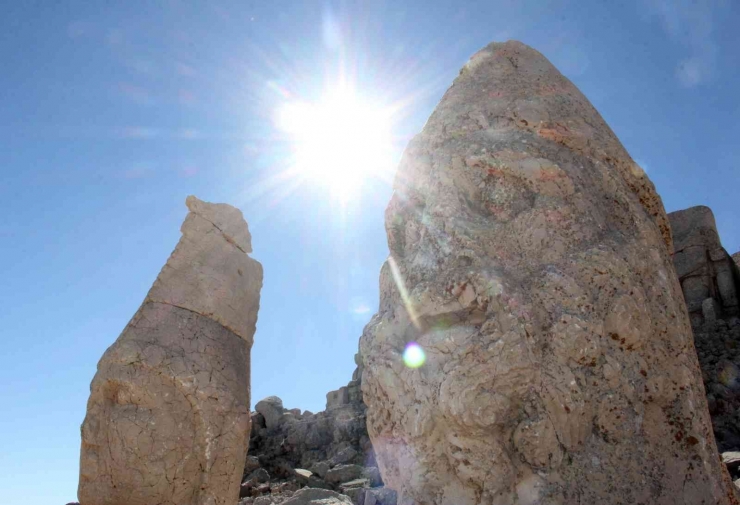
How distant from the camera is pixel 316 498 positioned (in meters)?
6.82

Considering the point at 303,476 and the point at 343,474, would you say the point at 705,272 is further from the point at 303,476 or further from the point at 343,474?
the point at 303,476

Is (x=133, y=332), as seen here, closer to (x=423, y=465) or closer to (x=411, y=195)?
(x=411, y=195)

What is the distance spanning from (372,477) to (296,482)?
4.38 feet

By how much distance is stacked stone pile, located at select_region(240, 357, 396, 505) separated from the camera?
31.9 ft

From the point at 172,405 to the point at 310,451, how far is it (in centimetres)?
934

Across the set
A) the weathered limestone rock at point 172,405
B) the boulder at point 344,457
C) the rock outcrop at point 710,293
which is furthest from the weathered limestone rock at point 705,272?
the weathered limestone rock at point 172,405

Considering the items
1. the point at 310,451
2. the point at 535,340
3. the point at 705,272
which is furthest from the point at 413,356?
the point at 705,272

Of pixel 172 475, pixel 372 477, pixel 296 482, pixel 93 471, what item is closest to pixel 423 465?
pixel 172 475

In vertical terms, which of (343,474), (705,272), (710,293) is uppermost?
(705,272)

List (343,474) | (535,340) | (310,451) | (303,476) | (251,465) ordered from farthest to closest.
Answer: (310,451)
(251,465)
(303,476)
(343,474)
(535,340)

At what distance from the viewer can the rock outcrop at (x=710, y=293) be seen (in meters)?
12.6

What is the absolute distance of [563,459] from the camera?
118 inches

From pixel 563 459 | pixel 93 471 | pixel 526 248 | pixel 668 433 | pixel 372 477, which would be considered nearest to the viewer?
pixel 563 459

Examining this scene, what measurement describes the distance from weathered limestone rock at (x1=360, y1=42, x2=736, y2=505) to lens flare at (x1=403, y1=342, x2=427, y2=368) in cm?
4
